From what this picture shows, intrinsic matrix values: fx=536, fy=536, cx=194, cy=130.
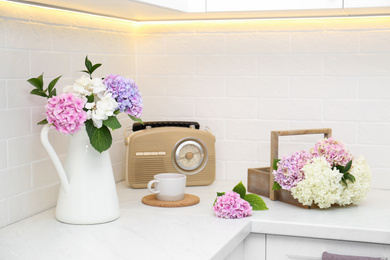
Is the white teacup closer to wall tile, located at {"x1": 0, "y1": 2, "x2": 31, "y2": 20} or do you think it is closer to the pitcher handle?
the pitcher handle

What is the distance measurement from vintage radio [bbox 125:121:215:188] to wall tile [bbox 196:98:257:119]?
0.53ft

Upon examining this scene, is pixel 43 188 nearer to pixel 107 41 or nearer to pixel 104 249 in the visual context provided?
pixel 104 249

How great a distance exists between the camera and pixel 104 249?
1.29 metres

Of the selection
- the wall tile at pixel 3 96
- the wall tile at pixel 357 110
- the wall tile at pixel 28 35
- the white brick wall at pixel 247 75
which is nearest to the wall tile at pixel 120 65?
the white brick wall at pixel 247 75

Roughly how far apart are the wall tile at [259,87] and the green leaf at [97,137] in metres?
0.82

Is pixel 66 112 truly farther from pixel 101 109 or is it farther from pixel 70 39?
pixel 70 39

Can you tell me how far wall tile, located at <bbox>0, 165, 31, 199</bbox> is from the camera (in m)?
1.47

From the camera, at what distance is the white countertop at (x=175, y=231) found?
1273 mm

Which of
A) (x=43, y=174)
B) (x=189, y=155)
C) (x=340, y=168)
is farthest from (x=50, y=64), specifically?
(x=340, y=168)

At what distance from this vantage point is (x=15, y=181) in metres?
1.51

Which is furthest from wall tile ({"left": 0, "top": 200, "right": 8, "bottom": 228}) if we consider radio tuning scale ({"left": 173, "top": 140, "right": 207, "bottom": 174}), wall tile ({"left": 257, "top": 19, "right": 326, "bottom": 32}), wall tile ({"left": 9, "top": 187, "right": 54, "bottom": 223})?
wall tile ({"left": 257, "top": 19, "right": 326, "bottom": 32})

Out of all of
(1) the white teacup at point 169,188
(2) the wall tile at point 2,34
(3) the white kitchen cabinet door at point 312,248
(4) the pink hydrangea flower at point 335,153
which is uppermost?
(2) the wall tile at point 2,34

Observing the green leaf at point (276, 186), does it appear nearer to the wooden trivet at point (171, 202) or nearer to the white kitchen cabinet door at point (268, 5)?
the wooden trivet at point (171, 202)

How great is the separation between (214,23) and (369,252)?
1.09 m
